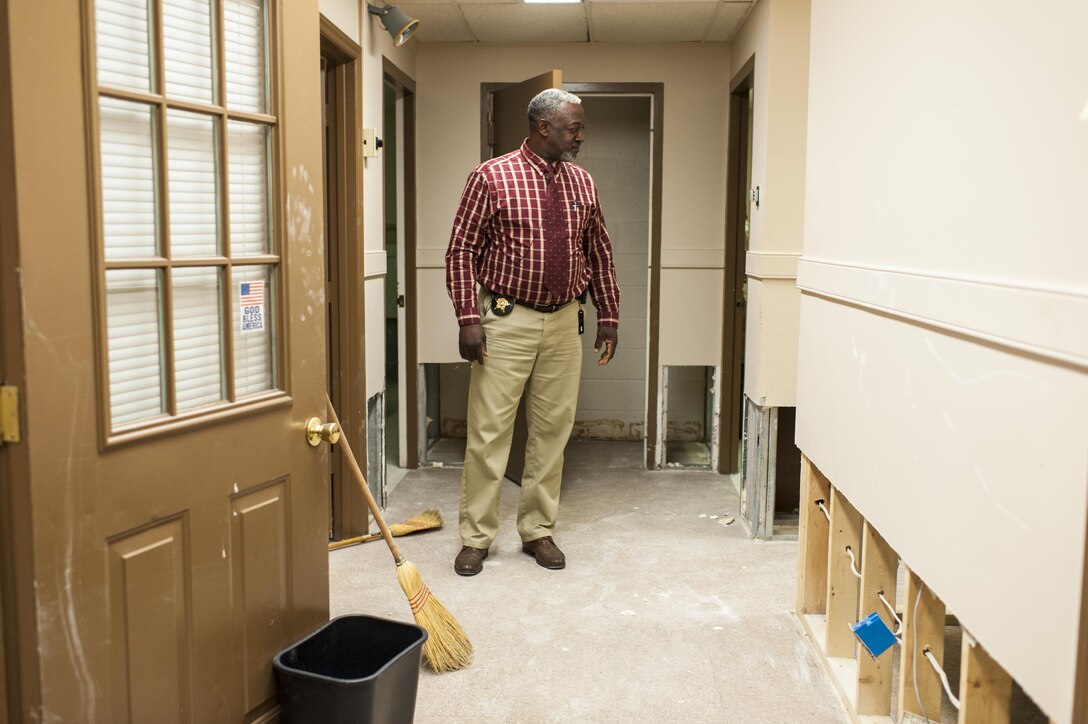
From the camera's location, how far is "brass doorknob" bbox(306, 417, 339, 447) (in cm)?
206

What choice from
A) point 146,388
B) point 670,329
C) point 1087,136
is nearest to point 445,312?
point 670,329

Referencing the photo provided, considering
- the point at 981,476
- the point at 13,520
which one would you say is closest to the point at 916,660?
the point at 981,476

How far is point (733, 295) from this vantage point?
4.73 meters

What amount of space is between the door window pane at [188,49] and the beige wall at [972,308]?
1.34 metres

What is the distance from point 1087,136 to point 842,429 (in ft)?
4.04

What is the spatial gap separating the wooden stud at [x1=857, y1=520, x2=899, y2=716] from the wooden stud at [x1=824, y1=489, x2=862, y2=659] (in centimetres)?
16

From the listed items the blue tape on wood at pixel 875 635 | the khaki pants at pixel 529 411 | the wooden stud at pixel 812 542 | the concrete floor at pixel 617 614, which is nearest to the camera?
the blue tape on wood at pixel 875 635

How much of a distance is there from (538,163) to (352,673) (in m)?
1.78

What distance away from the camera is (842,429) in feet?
7.88

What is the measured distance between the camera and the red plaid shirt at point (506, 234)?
3.22 m

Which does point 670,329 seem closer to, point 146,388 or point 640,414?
point 640,414

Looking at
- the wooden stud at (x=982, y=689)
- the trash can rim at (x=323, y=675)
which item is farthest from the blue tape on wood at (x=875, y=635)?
the trash can rim at (x=323, y=675)

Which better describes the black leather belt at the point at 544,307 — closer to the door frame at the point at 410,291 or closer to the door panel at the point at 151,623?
the door frame at the point at 410,291

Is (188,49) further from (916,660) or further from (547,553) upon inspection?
(547,553)
